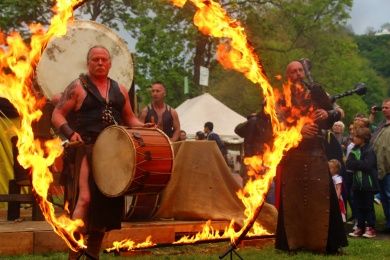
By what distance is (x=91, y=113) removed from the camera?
5.83 meters

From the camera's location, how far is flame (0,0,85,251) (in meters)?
5.60

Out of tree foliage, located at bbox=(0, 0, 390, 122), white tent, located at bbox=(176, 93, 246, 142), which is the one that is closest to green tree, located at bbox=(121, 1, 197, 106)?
tree foliage, located at bbox=(0, 0, 390, 122)

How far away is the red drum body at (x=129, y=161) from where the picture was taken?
Result: 553 cm

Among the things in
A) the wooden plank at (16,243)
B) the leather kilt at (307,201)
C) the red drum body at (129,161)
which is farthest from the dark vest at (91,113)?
the leather kilt at (307,201)

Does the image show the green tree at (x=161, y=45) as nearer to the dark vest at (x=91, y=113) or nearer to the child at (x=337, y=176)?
the child at (x=337, y=176)

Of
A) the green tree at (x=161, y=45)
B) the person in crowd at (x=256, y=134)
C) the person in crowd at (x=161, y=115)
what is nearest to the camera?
the person in crowd at (x=161, y=115)

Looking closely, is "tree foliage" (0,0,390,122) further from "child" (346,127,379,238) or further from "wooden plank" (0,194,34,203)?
"wooden plank" (0,194,34,203)

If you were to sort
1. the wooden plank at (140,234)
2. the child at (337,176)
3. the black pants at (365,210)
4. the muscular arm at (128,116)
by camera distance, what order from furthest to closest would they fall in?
1. the child at (337,176)
2. the black pants at (365,210)
3. the wooden plank at (140,234)
4. the muscular arm at (128,116)

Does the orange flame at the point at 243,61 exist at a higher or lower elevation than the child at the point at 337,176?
higher

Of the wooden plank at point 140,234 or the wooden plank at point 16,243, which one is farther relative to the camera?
the wooden plank at point 140,234

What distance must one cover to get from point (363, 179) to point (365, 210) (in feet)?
1.42

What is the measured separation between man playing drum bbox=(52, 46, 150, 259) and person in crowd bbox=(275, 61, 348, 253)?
203cm

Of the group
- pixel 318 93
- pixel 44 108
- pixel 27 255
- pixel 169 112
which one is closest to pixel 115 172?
pixel 27 255

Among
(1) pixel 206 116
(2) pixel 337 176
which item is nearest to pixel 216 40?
(1) pixel 206 116
